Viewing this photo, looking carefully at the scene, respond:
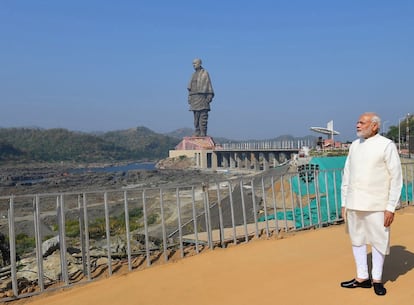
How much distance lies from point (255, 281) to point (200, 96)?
71906 mm

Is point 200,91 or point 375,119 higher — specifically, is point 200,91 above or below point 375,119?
above

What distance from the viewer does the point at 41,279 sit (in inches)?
173

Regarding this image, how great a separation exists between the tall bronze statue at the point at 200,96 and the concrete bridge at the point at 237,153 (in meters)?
2.59

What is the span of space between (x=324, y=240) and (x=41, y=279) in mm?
4124

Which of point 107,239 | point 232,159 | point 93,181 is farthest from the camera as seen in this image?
point 232,159

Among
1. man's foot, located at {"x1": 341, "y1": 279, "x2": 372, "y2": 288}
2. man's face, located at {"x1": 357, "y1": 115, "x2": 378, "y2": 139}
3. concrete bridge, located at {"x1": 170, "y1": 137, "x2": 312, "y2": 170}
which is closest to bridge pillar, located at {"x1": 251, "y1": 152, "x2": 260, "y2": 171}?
concrete bridge, located at {"x1": 170, "y1": 137, "x2": 312, "y2": 170}

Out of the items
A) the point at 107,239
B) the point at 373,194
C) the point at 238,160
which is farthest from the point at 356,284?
the point at 238,160

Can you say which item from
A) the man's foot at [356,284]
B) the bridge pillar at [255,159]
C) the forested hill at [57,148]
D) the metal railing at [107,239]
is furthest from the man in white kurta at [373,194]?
the forested hill at [57,148]

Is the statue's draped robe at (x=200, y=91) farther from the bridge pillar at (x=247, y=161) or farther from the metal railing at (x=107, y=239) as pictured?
the metal railing at (x=107, y=239)

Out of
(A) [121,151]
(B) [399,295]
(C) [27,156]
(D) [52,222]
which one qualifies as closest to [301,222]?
(B) [399,295]

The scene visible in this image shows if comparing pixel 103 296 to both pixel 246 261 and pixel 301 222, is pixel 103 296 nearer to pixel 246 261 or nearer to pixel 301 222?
pixel 246 261

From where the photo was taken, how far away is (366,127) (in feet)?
12.6

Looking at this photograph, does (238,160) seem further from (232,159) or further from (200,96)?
(200,96)

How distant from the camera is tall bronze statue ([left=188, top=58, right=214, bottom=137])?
75.4m
